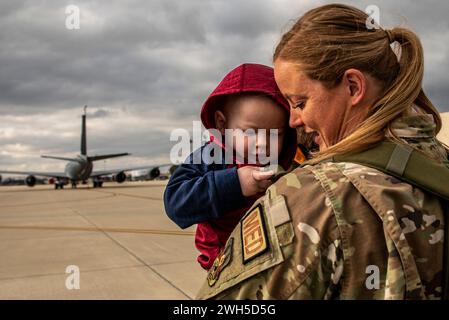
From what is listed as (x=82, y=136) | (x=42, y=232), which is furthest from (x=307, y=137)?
(x=82, y=136)

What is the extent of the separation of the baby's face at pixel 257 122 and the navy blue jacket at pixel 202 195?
13 centimetres

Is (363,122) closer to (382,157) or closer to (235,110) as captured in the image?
(382,157)

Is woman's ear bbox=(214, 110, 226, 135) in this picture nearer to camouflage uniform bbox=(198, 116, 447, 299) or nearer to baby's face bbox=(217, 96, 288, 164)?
baby's face bbox=(217, 96, 288, 164)

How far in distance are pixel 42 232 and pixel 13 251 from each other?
2.26m

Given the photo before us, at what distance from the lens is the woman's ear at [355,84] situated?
125 centimetres

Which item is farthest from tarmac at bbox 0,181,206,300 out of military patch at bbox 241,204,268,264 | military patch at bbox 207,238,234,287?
military patch at bbox 241,204,268,264

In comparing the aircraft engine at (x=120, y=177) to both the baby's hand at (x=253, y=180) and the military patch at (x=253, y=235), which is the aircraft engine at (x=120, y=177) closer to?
the baby's hand at (x=253, y=180)

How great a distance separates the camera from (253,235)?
44.8 inches

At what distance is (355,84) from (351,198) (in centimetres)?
39

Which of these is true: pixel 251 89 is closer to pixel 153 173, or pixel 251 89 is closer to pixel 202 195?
pixel 202 195

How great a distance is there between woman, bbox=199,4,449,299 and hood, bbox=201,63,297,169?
713mm

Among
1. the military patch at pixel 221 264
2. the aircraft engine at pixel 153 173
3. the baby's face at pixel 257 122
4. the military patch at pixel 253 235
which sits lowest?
the aircraft engine at pixel 153 173

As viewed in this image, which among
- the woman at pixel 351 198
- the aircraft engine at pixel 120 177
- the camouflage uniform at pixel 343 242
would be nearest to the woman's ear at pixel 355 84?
the woman at pixel 351 198

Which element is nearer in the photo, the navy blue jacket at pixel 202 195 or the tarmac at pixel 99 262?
the navy blue jacket at pixel 202 195
